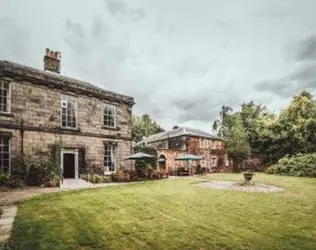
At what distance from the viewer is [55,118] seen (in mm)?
16594

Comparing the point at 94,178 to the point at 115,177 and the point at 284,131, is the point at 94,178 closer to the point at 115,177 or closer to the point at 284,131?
the point at 115,177

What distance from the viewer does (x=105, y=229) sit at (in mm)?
5977

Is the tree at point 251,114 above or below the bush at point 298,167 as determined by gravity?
above

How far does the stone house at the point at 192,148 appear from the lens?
94.1ft

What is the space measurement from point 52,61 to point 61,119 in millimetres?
5901

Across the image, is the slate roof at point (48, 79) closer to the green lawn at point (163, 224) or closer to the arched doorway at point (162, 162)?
the arched doorway at point (162, 162)

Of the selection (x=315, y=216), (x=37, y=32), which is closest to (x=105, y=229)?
(x=315, y=216)

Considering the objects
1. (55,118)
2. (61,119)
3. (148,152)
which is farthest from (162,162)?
(55,118)

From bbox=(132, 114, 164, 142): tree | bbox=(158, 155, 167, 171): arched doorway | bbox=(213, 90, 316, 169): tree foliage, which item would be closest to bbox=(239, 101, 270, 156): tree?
bbox=(213, 90, 316, 169): tree foliage

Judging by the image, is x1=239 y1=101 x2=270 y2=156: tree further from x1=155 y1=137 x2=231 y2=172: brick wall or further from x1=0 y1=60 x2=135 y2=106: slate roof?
x1=0 y1=60 x2=135 y2=106: slate roof

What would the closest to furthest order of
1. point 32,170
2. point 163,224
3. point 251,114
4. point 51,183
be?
point 163,224
point 51,183
point 32,170
point 251,114

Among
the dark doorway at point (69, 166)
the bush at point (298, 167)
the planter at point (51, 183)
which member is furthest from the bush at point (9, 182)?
the bush at point (298, 167)

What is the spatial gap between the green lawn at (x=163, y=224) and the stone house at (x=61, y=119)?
22.4ft

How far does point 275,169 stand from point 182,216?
26.6 m
